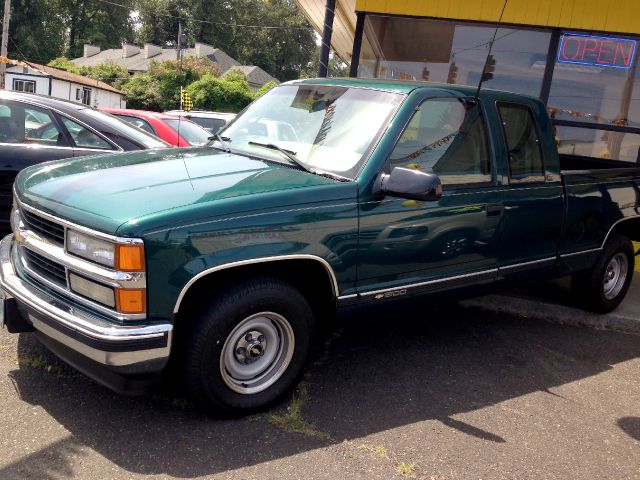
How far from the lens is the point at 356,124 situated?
4035 mm

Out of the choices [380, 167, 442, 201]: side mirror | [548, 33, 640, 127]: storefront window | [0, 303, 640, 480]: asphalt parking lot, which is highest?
[548, 33, 640, 127]: storefront window

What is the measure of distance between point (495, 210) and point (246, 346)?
2.00 meters

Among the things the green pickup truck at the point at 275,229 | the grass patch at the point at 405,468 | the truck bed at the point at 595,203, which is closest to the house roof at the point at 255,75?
the truck bed at the point at 595,203

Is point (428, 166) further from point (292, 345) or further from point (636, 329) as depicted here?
point (636, 329)

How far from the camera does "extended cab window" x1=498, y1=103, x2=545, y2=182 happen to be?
181 inches

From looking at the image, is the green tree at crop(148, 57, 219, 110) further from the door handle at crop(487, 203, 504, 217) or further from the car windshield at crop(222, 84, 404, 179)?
the door handle at crop(487, 203, 504, 217)

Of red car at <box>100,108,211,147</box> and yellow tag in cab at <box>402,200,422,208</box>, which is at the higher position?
yellow tag in cab at <box>402,200,422,208</box>

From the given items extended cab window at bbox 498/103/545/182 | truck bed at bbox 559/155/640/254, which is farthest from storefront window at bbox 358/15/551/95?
extended cab window at bbox 498/103/545/182

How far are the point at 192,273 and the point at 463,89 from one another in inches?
96.2

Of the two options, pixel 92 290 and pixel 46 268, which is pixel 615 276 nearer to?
pixel 92 290

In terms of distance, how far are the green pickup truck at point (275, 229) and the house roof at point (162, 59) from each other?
5998 centimetres

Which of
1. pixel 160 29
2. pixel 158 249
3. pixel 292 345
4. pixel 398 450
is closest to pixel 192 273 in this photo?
pixel 158 249

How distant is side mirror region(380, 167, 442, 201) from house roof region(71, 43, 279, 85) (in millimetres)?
60829

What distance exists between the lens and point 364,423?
362cm
